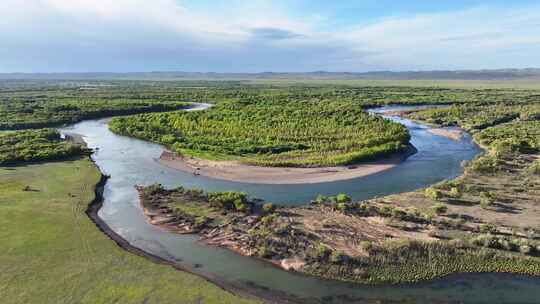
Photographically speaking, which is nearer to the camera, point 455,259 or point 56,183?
point 455,259

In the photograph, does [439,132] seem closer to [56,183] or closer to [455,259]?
[455,259]

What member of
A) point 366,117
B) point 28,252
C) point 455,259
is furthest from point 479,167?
point 28,252

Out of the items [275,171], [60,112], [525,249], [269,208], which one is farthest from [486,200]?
[60,112]

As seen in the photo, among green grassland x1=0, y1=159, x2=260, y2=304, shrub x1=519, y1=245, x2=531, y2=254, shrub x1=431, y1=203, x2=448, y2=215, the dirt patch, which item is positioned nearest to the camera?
green grassland x1=0, y1=159, x2=260, y2=304

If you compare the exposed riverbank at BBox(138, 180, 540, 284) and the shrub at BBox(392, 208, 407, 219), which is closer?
the exposed riverbank at BBox(138, 180, 540, 284)

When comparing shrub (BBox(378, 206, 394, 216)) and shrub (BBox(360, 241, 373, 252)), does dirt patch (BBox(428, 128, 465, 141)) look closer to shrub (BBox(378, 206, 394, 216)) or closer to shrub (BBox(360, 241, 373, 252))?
shrub (BBox(378, 206, 394, 216))

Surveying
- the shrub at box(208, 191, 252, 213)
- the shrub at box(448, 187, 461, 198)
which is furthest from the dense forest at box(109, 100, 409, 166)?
the shrub at box(208, 191, 252, 213)

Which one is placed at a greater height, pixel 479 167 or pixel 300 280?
pixel 479 167
